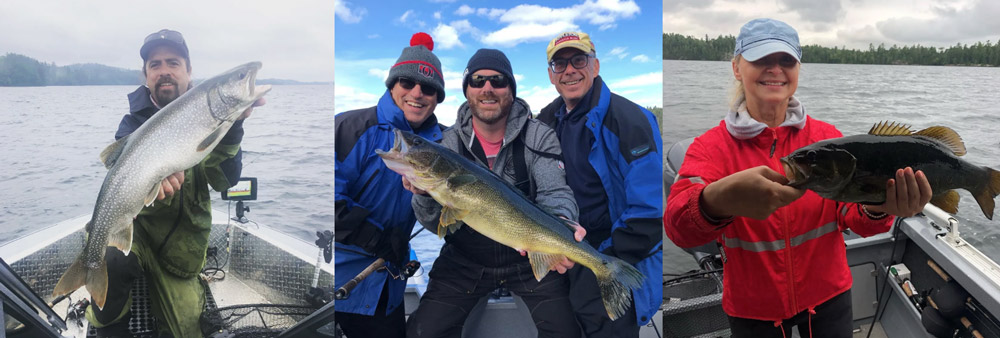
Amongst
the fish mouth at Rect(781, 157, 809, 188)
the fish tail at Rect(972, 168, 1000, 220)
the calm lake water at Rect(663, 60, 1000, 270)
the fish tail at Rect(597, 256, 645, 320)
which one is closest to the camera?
the fish mouth at Rect(781, 157, 809, 188)

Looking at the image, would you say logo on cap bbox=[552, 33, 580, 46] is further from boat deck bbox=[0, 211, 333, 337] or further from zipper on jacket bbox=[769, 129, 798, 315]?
boat deck bbox=[0, 211, 333, 337]

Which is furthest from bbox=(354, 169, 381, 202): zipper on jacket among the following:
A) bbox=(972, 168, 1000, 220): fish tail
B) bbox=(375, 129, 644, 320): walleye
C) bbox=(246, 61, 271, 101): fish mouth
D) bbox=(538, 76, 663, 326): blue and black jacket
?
bbox=(972, 168, 1000, 220): fish tail

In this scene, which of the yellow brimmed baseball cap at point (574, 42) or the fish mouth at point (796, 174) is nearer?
the fish mouth at point (796, 174)

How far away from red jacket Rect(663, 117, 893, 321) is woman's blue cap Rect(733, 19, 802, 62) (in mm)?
244

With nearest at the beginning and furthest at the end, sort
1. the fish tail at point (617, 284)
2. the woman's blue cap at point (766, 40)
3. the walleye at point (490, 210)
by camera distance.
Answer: the woman's blue cap at point (766, 40), the walleye at point (490, 210), the fish tail at point (617, 284)

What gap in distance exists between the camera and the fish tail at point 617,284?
226cm

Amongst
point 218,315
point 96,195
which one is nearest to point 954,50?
point 218,315

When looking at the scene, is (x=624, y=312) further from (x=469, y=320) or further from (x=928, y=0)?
(x=928, y=0)

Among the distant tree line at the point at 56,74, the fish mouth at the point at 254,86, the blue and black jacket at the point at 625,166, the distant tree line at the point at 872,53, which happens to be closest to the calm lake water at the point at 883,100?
the distant tree line at the point at 872,53

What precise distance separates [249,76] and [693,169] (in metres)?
1.75

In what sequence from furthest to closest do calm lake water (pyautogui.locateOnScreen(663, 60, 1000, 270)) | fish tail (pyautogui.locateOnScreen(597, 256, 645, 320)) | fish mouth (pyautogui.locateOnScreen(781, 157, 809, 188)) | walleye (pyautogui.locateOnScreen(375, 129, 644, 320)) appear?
calm lake water (pyautogui.locateOnScreen(663, 60, 1000, 270))
fish tail (pyautogui.locateOnScreen(597, 256, 645, 320))
walleye (pyautogui.locateOnScreen(375, 129, 644, 320))
fish mouth (pyautogui.locateOnScreen(781, 157, 809, 188))

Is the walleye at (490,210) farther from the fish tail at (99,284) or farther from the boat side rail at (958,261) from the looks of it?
the boat side rail at (958,261)

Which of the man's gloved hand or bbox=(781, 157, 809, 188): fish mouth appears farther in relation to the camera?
the man's gloved hand

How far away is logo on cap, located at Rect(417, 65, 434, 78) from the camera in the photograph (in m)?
2.29
